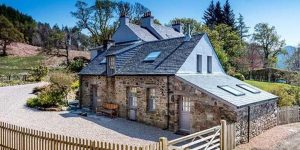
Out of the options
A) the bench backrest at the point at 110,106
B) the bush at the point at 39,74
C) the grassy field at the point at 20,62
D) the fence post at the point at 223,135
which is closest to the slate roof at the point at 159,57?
the bench backrest at the point at 110,106

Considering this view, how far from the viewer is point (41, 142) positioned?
9922 millimetres

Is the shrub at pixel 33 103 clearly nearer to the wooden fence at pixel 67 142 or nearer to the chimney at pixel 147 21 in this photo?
the wooden fence at pixel 67 142

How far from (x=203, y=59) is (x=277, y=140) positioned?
24.6 feet

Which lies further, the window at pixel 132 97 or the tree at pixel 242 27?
the tree at pixel 242 27

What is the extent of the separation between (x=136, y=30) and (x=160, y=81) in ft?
43.6

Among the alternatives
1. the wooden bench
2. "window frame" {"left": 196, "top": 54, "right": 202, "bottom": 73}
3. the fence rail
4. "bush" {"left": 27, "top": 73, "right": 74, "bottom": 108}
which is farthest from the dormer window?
the fence rail

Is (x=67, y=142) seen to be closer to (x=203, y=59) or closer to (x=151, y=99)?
(x=151, y=99)

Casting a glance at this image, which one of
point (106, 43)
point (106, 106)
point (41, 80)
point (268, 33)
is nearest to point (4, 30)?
point (41, 80)

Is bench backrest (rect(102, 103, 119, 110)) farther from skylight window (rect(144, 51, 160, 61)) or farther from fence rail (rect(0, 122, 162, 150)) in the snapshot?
fence rail (rect(0, 122, 162, 150))

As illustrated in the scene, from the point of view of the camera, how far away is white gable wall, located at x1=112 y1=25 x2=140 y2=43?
96.7ft

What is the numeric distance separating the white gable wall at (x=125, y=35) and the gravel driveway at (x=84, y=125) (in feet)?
34.8

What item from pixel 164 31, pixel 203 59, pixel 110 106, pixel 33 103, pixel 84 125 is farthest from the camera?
pixel 164 31

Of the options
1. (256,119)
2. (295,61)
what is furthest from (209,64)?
(295,61)

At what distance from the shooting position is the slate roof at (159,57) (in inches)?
738
